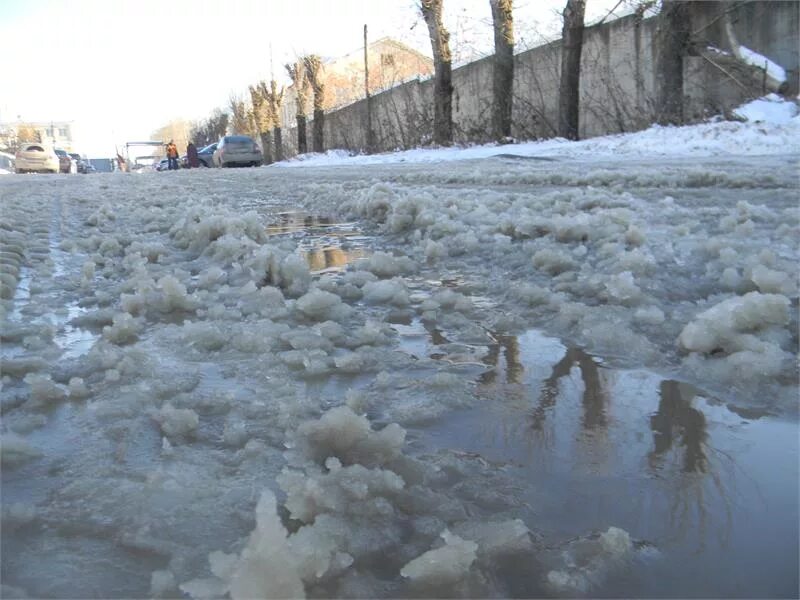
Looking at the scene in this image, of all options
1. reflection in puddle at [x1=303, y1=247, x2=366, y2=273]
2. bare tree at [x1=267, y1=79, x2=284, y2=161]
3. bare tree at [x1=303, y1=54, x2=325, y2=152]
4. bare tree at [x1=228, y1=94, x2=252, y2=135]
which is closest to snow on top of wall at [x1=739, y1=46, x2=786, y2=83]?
reflection in puddle at [x1=303, y1=247, x2=366, y2=273]

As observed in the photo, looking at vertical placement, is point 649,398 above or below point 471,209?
below

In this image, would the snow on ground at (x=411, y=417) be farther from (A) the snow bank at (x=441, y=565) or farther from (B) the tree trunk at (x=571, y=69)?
(B) the tree trunk at (x=571, y=69)

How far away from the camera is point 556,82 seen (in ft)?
47.9

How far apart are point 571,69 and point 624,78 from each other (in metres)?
1.15

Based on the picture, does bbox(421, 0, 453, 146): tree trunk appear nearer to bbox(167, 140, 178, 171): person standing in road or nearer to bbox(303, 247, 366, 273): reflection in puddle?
bbox(303, 247, 366, 273): reflection in puddle

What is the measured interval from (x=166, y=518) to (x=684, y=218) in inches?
113

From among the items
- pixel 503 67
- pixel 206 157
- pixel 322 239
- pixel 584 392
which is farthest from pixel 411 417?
Result: pixel 206 157

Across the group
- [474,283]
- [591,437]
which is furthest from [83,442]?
[474,283]

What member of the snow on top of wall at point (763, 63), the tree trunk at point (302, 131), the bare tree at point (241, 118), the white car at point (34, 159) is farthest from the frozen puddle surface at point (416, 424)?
the bare tree at point (241, 118)

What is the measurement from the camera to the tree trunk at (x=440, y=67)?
15.8 meters

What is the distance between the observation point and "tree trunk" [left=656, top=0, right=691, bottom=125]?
10.5 meters

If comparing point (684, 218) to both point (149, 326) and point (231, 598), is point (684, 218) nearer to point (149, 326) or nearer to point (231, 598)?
point (149, 326)

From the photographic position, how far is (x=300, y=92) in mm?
28688

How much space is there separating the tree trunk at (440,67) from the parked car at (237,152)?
27.1 ft
